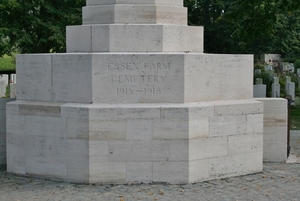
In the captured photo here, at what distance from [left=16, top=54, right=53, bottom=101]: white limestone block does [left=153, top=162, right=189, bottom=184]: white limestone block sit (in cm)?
190

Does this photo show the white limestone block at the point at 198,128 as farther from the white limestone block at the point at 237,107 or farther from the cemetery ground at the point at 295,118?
the cemetery ground at the point at 295,118

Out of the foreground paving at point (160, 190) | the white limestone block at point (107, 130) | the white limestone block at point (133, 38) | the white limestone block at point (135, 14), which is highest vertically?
the white limestone block at point (135, 14)

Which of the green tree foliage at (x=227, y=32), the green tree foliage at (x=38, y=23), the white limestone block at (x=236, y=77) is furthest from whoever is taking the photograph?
the green tree foliage at (x=227, y=32)

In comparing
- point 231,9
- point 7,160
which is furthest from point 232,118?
point 231,9

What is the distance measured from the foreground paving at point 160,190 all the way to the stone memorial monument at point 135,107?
20 cm

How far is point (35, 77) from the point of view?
857 cm

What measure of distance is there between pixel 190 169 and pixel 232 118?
105cm

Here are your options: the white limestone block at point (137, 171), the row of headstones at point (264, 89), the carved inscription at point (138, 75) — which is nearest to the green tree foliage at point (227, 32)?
the row of headstones at point (264, 89)

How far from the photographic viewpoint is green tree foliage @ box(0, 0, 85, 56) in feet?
91.6

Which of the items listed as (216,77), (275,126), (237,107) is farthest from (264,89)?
(216,77)

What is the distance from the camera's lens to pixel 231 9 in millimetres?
20297

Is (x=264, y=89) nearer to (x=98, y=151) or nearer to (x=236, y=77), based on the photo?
(x=236, y=77)

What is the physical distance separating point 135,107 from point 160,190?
1.17m

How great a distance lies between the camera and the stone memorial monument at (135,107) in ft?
25.9
